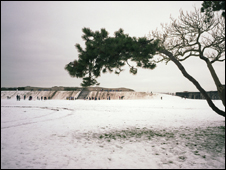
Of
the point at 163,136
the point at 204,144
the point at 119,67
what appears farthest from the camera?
the point at 119,67

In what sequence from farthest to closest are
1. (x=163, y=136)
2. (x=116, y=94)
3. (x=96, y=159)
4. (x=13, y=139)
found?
(x=116, y=94) → (x=163, y=136) → (x=13, y=139) → (x=96, y=159)

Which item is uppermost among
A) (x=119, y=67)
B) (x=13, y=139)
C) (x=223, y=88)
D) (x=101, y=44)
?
(x=101, y=44)

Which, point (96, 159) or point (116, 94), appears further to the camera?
point (116, 94)

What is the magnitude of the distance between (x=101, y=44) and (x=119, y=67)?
7.43 ft

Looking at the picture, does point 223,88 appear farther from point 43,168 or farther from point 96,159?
point 43,168

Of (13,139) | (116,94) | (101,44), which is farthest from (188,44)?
(116,94)

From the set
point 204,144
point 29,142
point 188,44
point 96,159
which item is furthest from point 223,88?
point 29,142

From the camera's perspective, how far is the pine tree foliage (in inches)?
338

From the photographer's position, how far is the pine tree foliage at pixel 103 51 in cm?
858

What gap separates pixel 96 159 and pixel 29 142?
3.82 m

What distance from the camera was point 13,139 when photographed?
8164 millimetres

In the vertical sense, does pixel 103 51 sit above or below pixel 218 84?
above

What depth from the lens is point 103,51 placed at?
886 cm

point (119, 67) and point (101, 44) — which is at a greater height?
point (101, 44)
